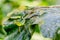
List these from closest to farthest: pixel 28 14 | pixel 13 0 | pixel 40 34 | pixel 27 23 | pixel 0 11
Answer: pixel 40 34 → pixel 27 23 → pixel 28 14 → pixel 0 11 → pixel 13 0

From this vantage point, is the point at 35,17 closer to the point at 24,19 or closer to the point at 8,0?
the point at 24,19

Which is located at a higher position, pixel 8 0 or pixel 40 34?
pixel 8 0

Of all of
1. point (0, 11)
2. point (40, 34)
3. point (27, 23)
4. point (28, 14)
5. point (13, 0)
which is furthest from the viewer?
point (13, 0)


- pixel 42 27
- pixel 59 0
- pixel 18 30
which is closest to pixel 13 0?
pixel 59 0

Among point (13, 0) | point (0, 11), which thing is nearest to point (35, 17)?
point (0, 11)

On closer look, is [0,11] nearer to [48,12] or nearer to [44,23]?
[48,12]

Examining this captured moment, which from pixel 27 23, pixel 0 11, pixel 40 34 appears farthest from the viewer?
pixel 0 11

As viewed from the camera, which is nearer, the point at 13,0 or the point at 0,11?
the point at 0,11

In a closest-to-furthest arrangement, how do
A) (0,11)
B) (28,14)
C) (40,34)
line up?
(40,34), (28,14), (0,11)

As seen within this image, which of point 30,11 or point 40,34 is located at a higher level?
point 30,11
